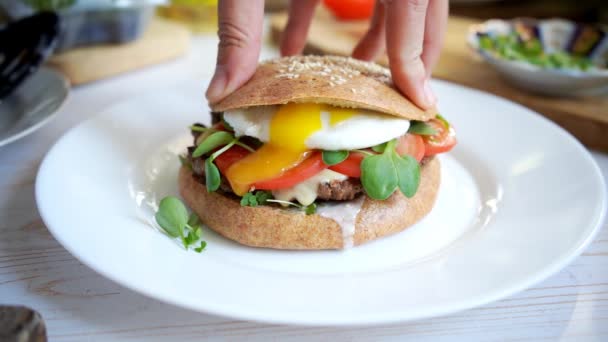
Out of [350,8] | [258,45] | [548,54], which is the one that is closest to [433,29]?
[258,45]

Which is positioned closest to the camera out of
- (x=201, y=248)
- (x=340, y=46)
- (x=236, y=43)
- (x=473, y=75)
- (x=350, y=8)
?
(x=201, y=248)

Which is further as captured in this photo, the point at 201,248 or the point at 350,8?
the point at 350,8

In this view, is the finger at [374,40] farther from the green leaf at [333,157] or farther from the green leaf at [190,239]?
the green leaf at [190,239]

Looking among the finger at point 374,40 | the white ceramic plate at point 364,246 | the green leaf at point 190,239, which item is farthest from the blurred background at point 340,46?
the green leaf at point 190,239

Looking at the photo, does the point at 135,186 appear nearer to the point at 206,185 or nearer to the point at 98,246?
the point at 206,185

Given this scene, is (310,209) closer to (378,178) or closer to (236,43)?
(378,178)

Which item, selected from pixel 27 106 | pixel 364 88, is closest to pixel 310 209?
pixel 364 88

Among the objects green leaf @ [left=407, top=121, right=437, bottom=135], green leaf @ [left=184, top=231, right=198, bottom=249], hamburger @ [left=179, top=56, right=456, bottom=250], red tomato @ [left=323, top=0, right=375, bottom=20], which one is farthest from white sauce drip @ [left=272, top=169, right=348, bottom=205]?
red tomato @ [left=323, top=0, right=375, bottom=20]
